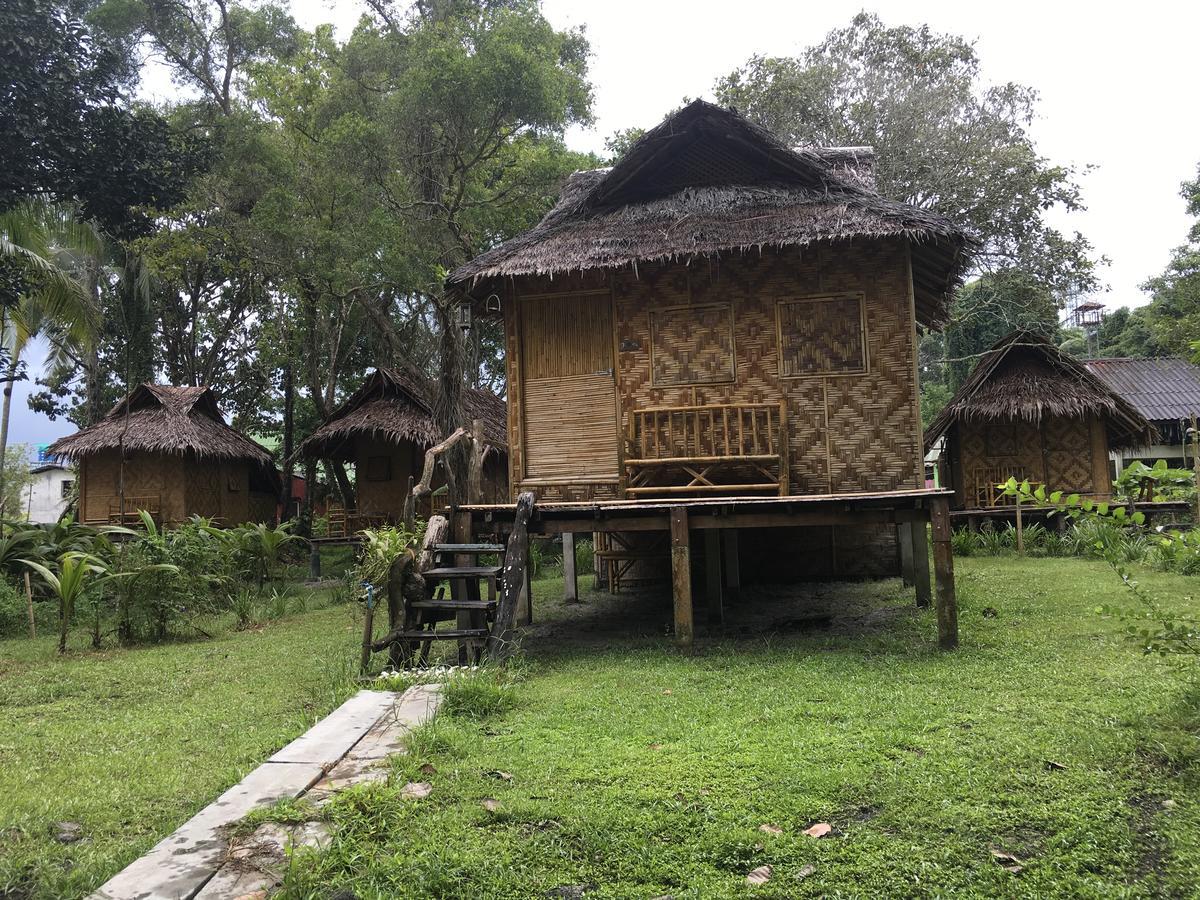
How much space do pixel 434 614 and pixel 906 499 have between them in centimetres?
414

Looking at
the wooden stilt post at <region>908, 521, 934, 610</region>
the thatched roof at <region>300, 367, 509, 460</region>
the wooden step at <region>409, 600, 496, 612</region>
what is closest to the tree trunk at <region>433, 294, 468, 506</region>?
the thatched roof at <region>300, 367, 509, 460</region>

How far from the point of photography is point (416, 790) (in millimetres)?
3764

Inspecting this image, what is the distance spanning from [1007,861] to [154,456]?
63.6ft

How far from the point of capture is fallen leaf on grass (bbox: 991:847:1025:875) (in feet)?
9.34

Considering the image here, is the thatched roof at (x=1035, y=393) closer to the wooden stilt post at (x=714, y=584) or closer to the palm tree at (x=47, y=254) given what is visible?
the wooden stilt post at (x=714, y=584)

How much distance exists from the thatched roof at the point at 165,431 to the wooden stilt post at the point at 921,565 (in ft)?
48.6

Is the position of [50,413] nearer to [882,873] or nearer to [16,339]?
[16,339]

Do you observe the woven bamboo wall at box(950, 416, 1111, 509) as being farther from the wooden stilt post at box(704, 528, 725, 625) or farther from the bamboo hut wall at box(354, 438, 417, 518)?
the bamboo hut wall at box(354, 438, 417, 518)

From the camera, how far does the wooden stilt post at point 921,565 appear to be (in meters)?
8.91

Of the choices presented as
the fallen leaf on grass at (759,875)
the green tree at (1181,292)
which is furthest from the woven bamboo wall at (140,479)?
the green tree at (1181,292)

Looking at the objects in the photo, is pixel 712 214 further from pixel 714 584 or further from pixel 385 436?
pixel 385 436

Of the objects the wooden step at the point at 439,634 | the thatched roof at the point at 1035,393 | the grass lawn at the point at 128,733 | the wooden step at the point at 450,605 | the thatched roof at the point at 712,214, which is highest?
the thatched roof at the point at 712,214

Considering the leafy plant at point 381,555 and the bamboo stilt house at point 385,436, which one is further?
the bamboo stilt house at point 385,436

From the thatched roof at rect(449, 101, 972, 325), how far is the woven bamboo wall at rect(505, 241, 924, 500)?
35 centimetres
